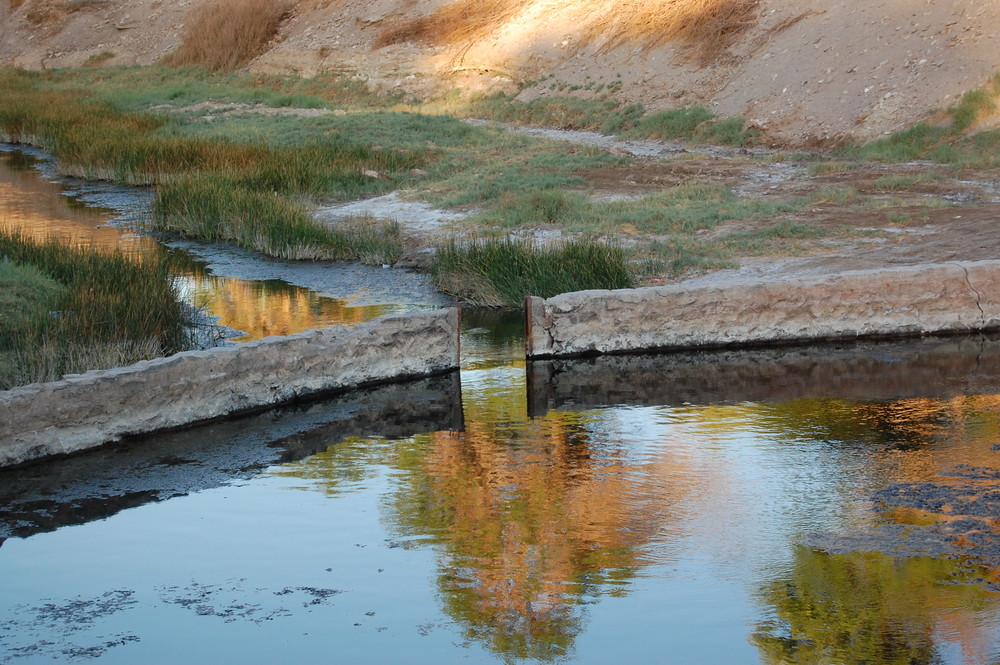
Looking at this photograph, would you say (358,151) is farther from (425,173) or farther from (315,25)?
(315,25)

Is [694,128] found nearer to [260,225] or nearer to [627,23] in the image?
[627,23]

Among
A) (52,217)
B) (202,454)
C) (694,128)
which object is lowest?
(202,454)

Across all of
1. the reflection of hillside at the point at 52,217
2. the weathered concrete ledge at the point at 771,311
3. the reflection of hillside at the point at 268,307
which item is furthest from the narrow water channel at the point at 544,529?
the reflection of hillside at the point at 52,217

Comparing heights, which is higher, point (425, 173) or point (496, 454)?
point (425, 173)

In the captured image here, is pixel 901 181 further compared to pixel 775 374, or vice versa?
pixel 901 181

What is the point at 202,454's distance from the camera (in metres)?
6.68

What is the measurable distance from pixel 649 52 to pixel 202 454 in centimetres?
2062

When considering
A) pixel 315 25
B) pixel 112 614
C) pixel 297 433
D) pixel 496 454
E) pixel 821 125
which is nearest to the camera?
pixel 112 614

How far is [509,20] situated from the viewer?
3019cm

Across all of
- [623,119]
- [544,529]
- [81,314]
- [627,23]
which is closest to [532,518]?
[544,529]

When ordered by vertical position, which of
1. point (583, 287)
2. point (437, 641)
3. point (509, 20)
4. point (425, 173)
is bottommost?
point (437, 641)

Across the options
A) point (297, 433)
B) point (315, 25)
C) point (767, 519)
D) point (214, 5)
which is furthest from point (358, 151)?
point (214, 5)

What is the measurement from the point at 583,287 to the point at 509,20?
848 inches

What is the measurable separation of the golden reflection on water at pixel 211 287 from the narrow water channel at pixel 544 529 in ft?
8.06
